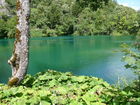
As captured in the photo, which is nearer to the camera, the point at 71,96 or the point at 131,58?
the point at 131,58

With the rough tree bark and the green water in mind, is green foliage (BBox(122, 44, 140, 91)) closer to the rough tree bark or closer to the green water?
the green water

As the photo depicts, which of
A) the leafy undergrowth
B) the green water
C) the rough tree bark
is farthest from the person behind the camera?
the green water

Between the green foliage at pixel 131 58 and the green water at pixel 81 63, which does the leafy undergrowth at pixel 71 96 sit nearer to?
the green foliage at pixel 131 58

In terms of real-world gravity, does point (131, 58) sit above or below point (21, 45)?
above

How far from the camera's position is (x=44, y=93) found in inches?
217

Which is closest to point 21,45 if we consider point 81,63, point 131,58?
point 131,58

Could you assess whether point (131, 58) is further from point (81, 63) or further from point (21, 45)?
point (81, 63)

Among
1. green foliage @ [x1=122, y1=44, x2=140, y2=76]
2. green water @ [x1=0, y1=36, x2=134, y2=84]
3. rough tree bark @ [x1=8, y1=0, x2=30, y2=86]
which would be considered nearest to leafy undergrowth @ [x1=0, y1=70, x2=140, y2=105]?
rough tree bark @ [x1=8, y1=0, x2=30, y2=86]

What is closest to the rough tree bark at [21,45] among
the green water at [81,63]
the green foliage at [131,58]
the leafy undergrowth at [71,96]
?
the leafy undergrowth at [71,96]

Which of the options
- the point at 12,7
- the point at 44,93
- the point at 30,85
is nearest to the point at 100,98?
the point at 44,93

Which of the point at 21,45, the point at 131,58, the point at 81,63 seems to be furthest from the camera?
the point at 81,63

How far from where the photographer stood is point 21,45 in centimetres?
695

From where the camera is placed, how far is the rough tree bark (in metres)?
6.95

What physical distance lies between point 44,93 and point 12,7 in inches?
4625
